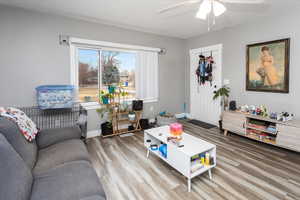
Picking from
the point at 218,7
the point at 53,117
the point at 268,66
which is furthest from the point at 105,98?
the point at 268,66

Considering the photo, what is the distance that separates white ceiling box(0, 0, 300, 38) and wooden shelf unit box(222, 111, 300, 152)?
1930 mm

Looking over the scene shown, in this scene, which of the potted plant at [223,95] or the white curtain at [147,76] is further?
the white curtain at [147,76]

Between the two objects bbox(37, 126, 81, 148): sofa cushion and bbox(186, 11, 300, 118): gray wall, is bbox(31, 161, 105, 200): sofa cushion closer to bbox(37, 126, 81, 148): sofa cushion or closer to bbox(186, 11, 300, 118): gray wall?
bbox(37, 126, 81, 148): sofa cushion

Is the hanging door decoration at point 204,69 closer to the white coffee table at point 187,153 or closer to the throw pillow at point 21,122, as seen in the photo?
the white coffee table at point 187,153

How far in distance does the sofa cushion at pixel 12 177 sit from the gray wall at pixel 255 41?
12.6 ft

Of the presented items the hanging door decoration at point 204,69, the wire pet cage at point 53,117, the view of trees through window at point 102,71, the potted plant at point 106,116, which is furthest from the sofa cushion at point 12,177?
the hanging door decoration at point 204,69

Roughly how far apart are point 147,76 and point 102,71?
1.17 metres

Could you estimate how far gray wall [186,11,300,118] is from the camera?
2.66 m

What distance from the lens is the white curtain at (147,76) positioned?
3.91 meters

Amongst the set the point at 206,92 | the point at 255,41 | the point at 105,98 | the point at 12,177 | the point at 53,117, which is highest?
the point at 255,41

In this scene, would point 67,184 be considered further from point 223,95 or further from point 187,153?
point 223,95

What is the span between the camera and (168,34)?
4148 millimetres

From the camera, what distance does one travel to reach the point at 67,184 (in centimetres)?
121

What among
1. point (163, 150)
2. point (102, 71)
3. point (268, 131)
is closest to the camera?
point (163, 150)
